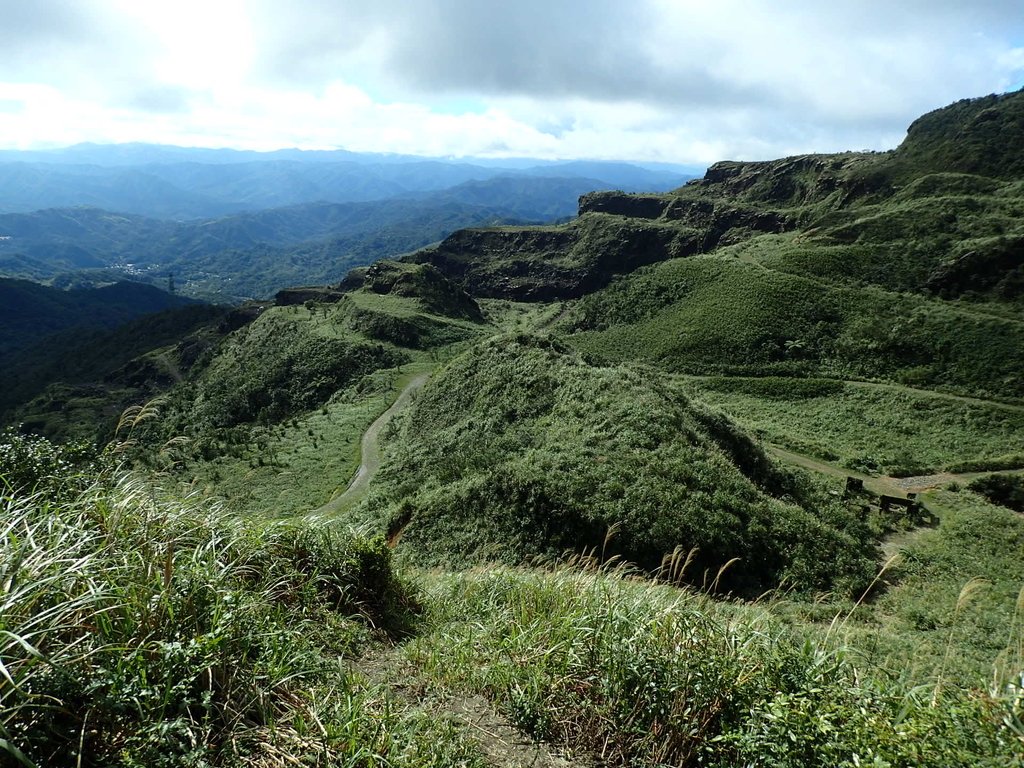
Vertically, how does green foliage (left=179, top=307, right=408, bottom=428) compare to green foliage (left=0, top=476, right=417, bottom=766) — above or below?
below

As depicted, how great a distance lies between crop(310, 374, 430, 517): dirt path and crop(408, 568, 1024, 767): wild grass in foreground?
1588cm

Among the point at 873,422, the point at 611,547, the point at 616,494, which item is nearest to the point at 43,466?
the point at 611,547

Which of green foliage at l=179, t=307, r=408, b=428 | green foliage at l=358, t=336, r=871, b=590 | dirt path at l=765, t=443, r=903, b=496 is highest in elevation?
green foliage at l=358, t=336, r=871, b=590

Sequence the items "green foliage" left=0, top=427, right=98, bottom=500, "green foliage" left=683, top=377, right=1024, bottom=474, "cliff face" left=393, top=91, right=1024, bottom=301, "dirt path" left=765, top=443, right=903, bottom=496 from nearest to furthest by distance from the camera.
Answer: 1. "green foliage" left=0, top=427, right=98, bottom=500
2. "dirt path" left=765, top=443, right=903, bottom=496
3. "green foliage" left=683, top=377, right=1024, bottom=474
4. "cliff face" left=393, top=91, right=1024, bottom=301

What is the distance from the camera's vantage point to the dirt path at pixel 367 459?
95.3 ft

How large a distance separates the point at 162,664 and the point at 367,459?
35.4 meters

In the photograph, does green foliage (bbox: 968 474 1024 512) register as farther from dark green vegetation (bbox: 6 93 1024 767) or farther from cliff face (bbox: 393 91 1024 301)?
cliff face (bbox: 393 91 1024 301)

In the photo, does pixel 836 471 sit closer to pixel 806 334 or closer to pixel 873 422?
pixel 873 422

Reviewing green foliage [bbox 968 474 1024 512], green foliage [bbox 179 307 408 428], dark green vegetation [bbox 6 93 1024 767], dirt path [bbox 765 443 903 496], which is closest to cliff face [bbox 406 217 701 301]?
dark green vegetation [bbox 6 93 1024 767]

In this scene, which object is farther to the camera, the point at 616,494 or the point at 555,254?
the point at 555,254

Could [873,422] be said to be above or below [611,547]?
below

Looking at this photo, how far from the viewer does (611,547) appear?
14891 millimetres

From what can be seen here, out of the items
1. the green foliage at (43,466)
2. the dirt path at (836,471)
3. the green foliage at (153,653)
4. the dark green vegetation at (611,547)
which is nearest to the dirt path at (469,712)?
Answer: the dark green vegetation at (611,547)

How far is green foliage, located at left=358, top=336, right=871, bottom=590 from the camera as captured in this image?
1509 cm
